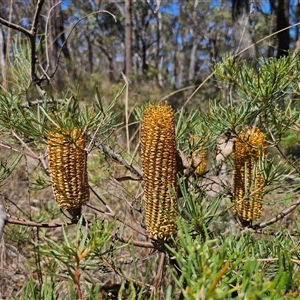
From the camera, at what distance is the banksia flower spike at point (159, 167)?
1.73 ft

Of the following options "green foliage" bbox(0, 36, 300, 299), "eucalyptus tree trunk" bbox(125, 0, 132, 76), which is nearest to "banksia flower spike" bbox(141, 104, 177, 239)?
"green foliage" bbox(0, 36, 300, 299)

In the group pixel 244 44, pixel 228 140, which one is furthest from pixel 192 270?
pixel 244 44

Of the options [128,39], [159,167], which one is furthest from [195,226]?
[128,39]

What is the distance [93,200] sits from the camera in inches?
80.9

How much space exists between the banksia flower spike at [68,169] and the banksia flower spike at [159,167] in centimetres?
9

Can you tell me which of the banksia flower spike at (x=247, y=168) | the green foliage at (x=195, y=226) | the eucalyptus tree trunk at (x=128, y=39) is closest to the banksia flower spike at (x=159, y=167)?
the green foliage at (x=195, y=226)

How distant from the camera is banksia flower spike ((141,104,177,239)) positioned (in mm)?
527

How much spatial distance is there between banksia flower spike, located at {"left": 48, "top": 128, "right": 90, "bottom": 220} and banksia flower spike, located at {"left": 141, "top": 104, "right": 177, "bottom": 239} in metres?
0.09

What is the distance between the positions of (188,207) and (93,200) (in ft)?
5.44

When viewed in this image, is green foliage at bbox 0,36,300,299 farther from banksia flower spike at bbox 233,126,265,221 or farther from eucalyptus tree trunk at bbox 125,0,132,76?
eucalyptus tree trunk at bbox 125,0,132,76

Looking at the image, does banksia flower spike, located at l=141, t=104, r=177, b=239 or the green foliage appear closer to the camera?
the green foliage

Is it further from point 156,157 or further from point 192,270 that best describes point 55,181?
point 192,270

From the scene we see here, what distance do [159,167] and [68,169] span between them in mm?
131

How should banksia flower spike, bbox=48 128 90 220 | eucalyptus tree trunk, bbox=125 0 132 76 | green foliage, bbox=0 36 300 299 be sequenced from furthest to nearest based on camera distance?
eucalyptus tree trunk, bbox=125 0 132 76, banksia flower spike, bbox=48 128 90 220, green foliage, bbox=0 36 300 299
